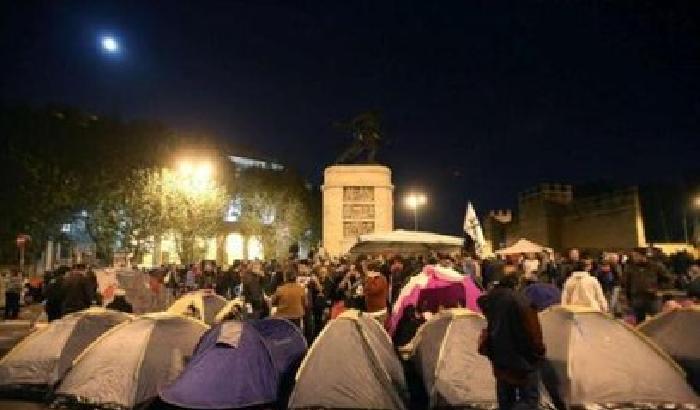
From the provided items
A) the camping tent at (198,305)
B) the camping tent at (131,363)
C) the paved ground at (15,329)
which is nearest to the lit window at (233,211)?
the paved ground at (15,329)

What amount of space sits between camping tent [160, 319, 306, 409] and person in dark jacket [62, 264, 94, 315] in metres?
4.75

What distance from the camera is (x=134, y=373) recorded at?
30.2 ft

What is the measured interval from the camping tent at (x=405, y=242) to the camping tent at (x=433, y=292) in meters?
6.02

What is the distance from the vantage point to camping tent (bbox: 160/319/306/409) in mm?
8805

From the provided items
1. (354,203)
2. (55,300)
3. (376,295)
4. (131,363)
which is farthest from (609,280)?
(354,203)

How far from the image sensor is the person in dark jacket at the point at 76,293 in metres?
12.7

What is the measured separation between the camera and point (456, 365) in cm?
895

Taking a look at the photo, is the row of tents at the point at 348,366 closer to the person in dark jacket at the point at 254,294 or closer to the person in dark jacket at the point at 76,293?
the person in dark jacket at the point at 76,293

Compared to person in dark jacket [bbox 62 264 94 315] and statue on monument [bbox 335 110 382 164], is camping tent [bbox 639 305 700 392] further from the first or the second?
statue on monument [bbox 335 110 382 164]

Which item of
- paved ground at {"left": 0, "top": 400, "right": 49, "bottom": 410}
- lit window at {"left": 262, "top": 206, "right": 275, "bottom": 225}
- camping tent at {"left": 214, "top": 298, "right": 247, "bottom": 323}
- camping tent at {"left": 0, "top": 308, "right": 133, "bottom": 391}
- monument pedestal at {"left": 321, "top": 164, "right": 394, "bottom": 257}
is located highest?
lit window at {"left": 262, "top": 206, "right": 275, "bottom": 225}

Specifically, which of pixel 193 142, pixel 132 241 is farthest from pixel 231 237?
pixel 132 241

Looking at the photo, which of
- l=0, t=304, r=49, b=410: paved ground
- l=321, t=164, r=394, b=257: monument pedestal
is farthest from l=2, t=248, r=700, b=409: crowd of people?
l=321, t=164, r=394, b=257: monument pedestal

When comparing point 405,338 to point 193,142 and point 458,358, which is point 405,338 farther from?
point 193,142

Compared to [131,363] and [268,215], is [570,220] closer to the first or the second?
[268,215]
